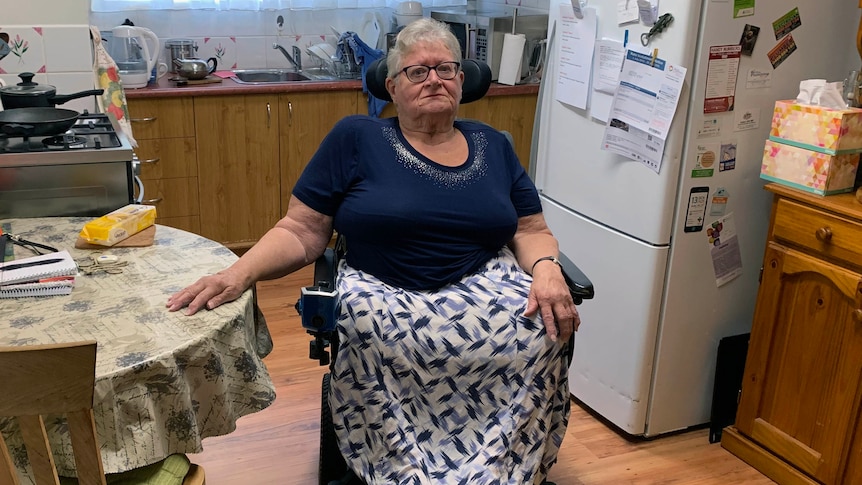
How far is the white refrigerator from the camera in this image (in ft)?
7.38

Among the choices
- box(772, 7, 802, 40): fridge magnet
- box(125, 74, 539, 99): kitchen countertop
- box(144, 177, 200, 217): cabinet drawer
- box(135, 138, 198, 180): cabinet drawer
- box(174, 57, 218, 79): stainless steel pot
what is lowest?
box(144, 177, 200, 217): cabinet drawer

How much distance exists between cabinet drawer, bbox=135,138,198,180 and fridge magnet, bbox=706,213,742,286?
218 cm

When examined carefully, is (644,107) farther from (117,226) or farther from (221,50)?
(221,50)

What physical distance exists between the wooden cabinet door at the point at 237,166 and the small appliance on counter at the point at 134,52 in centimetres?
25

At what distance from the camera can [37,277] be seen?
1.64 m

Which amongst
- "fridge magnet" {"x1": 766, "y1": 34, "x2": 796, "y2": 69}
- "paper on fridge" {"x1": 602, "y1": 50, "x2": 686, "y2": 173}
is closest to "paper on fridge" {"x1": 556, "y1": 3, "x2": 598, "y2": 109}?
"paper on fridge" {"x1": 602, "y1": 50, "x2": 686, "y2": 173}

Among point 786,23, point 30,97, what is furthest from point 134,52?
point 786,23

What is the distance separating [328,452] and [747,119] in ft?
4.69

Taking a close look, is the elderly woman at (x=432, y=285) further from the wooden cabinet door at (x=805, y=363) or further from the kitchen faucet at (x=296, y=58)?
the kitchen faucet at (x=296, y=58)

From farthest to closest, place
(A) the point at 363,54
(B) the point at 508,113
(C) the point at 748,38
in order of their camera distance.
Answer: (B) the point at 508,113, (A) the point at 363,54, (C) the point at 748,38

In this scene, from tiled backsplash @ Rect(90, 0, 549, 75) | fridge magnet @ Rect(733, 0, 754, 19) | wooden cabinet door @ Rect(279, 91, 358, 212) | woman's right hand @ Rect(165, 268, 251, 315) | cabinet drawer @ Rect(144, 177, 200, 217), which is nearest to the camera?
woman's right hand @ Rect(165, 268, 251, 315)

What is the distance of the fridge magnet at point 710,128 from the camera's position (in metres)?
2.26

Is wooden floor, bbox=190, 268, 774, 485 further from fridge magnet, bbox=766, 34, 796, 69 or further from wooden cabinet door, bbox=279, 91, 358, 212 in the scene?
wooden cabinet door, bbox=279, 91, 358, 212

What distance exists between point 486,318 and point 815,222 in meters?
0.94
